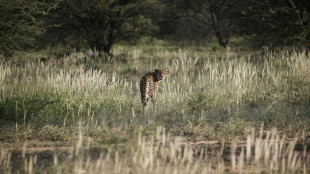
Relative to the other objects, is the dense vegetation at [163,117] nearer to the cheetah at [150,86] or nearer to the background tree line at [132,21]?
the background tree line at [132,21]

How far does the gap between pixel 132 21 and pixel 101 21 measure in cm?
122

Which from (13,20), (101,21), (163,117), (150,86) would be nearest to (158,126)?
(163,117)

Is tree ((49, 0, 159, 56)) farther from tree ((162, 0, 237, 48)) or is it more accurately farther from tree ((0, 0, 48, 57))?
tree ((162, 0, 237, 48))

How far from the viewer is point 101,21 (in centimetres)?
1681

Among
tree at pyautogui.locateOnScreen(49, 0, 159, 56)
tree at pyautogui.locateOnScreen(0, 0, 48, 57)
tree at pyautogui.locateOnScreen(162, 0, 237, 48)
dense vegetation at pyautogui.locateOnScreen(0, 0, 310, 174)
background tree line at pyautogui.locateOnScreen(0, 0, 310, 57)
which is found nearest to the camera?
dense vegetation at pyautogui.locateOnScreen(0, 0, 310, 174)

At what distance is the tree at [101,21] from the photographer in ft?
51.6

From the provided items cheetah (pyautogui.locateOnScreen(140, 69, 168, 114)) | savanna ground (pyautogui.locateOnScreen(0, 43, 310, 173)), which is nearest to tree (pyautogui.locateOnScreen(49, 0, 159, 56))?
savanna ground (pyautogui.locateOnScreen(0, 43, 310, 173))

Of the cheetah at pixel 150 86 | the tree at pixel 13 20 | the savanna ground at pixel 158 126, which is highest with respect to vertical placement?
the tree at pixel 13 20

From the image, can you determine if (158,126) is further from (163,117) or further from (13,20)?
(13,20)

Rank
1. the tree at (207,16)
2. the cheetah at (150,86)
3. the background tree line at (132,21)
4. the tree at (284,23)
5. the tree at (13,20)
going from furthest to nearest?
1. the tree at (207,16)
2. the tree at (284,23)
3. the background tree line at (132,21)
4. the tree at (13,20)
5. the cheetah at (150,86)

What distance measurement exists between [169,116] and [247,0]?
13924mm

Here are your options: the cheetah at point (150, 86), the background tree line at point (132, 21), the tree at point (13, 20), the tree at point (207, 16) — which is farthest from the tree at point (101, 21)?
the cheetah at point (150, 86)

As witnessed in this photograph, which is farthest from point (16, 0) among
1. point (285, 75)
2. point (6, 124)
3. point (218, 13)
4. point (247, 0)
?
point (218, 13)

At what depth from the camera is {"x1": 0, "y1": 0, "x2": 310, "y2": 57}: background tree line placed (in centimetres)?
1101
